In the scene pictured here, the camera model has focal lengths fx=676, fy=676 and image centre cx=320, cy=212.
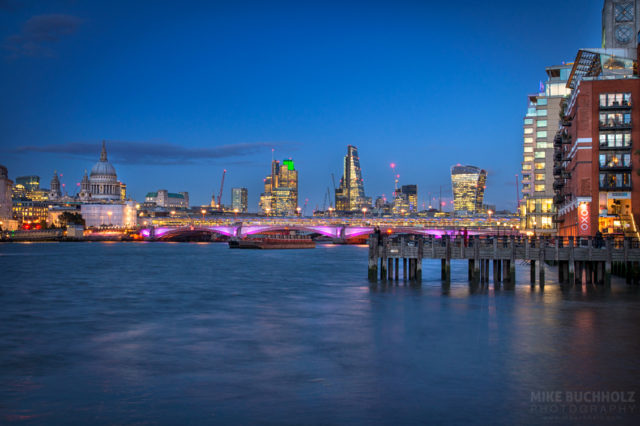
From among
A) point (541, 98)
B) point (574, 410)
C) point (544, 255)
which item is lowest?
point (574, 410)

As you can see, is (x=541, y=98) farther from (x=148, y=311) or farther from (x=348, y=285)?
(x=148, y=311)

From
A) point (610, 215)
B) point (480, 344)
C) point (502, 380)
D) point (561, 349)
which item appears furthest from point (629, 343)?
point (610, 215)

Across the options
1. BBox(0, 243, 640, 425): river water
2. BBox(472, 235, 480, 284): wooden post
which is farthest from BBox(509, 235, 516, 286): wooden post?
BBox(472, 235, 480, 284): wooden post

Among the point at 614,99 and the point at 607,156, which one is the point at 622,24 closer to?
the point at 614,99

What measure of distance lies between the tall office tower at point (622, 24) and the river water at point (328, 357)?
41143mm

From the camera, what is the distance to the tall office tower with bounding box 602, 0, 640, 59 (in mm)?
81637

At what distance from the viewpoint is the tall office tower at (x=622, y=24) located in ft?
268

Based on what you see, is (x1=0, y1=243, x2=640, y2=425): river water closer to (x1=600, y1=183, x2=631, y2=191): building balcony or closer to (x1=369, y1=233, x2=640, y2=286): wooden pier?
(x1=369, y1=233, x2=640, y2=286): wooden pier

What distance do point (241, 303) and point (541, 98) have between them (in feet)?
280

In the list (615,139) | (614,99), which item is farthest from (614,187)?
(614,99)

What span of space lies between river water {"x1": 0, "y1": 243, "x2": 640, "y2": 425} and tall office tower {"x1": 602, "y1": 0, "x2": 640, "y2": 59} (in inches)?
1620

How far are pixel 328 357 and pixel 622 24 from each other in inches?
2810

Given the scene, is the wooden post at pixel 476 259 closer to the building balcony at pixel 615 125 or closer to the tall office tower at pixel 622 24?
the building balcony at pixel 615 125

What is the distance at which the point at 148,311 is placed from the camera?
45.6 meters
